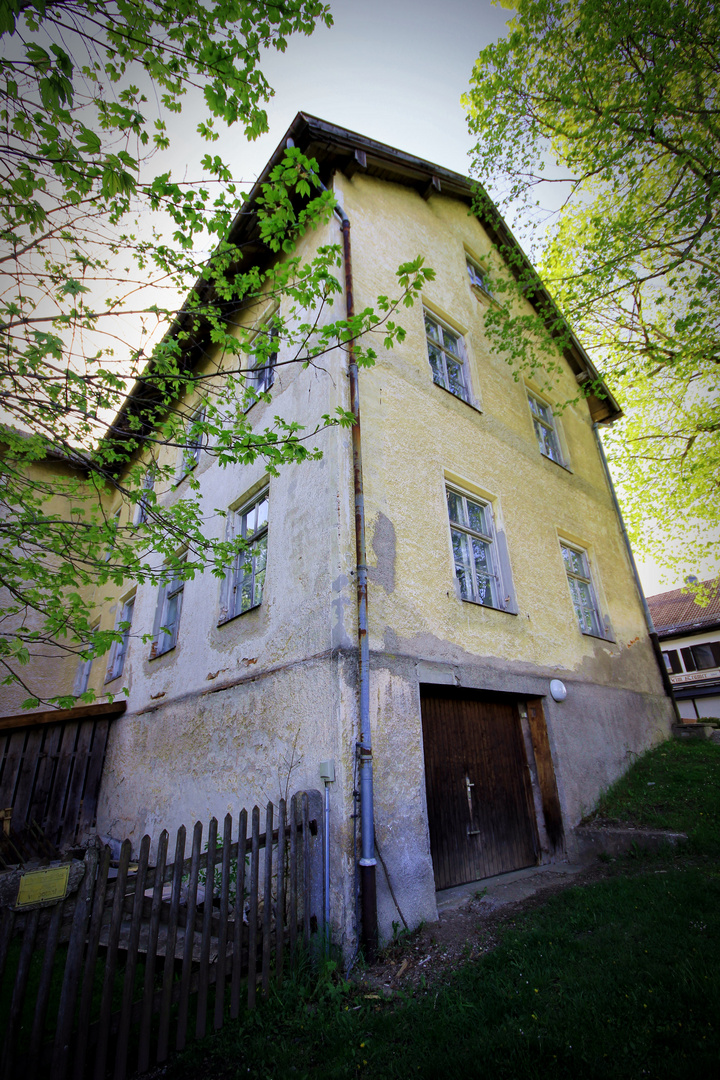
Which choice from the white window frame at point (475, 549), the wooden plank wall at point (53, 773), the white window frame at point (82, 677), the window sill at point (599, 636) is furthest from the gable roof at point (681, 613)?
the white window frame at point (82, 677)

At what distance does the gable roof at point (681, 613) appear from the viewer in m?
22.3

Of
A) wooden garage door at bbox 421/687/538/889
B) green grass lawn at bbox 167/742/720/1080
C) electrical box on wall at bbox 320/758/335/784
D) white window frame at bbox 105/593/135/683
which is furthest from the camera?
white window frame at bbox 105/593/135/683

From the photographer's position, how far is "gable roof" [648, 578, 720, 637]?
2234 centimetres

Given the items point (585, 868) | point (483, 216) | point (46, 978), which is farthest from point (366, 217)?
point (585, 868)

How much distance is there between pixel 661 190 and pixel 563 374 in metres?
3.72

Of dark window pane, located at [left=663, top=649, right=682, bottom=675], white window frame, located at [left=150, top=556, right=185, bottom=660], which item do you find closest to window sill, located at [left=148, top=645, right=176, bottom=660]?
white window frame, located at [left=150, top=556, right=185, bottom=660]

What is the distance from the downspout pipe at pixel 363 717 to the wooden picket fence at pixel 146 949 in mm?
369

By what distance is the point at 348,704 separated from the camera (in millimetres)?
4230

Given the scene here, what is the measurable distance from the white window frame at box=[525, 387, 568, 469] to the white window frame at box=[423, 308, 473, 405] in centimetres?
214

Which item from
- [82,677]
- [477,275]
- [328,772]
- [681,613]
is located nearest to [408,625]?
[328,772]

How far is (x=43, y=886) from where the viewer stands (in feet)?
8.40

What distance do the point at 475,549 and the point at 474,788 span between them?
2947 mm

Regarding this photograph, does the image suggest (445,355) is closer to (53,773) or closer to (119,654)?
(119,654)

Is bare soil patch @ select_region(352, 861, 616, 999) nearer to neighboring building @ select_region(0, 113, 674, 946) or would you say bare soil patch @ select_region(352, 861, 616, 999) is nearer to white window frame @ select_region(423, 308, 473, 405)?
neighboring building @ select_region(0, 113, 674, 946)
